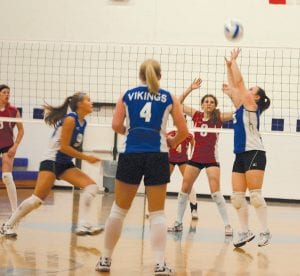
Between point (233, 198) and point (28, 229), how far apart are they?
2.56 meters

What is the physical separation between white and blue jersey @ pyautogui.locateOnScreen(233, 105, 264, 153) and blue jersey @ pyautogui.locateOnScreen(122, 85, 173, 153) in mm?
2161

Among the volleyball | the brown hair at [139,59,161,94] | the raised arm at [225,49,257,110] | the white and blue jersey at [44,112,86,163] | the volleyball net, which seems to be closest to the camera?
the brown hair at [139,59,161,94]

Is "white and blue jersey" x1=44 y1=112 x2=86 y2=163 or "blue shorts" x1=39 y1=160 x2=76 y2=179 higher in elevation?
"white and blue jersey" x1=44 y1=112 x2=86 y2=163

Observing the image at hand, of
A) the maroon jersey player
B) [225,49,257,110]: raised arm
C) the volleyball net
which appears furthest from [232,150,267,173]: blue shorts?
the volleyball net

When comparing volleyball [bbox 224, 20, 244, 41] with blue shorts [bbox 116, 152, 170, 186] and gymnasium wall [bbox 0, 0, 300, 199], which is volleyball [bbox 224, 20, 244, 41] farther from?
blue shorts [bbox 116, 152, 170, 186]

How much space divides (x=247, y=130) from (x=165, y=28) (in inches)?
315

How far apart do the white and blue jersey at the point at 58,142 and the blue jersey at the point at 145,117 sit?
1560mm

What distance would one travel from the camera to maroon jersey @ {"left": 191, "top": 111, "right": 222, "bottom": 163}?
32.7 feet

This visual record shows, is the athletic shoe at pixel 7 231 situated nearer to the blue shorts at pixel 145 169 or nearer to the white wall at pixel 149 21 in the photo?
the blue shorts at pixel 145 169

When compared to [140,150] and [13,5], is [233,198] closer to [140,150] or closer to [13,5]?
[140,150]

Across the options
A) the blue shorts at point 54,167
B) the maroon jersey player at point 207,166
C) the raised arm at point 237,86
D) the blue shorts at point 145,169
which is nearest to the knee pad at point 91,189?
the blue shorts at point 54,167

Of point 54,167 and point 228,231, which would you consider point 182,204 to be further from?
point 54,167

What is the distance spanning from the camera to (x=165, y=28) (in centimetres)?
1591

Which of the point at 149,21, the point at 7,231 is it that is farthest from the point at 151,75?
the point at 149,21
